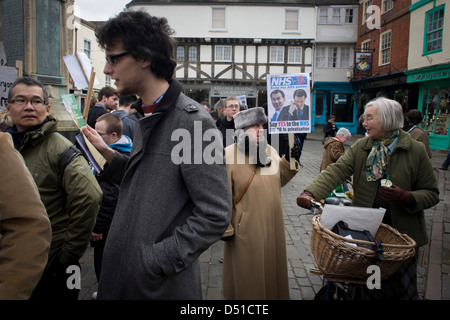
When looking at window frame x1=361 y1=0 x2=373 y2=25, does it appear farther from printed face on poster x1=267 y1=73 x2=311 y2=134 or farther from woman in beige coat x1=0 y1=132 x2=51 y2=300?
woman in beige coat x1=0 y1=132 x2=51 y2=300

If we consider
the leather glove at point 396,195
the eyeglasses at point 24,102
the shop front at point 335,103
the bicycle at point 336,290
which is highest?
the shop front at point 335,103

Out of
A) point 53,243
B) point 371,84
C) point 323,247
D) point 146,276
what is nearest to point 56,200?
point 53,243

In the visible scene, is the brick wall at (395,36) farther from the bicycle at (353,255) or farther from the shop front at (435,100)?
the bicycle at (353,255)

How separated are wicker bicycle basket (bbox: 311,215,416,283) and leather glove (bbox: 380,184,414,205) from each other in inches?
10.7

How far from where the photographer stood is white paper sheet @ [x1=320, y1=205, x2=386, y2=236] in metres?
2.23

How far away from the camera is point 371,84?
69.3 ft

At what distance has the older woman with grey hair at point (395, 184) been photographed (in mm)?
2400

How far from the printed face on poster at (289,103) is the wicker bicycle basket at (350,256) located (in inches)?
54.1

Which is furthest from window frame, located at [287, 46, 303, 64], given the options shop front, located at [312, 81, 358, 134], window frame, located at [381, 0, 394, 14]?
window frame, located at [381, 0, 394, 14]

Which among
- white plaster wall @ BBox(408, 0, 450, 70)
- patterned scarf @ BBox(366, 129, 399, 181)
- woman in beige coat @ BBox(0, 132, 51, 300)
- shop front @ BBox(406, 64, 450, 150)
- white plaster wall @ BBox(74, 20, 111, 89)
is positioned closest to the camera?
woman in beige coat @ BBox(0, 132, 51, 300)

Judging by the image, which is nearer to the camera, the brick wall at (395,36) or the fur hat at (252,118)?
A: the fur hat at (252,118)

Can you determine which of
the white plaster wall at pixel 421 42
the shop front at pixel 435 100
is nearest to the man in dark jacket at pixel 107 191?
the shop front at pixel 435 100

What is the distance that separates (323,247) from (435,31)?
17.2 m

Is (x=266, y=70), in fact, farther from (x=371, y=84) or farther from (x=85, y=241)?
(x=85, y=241)
